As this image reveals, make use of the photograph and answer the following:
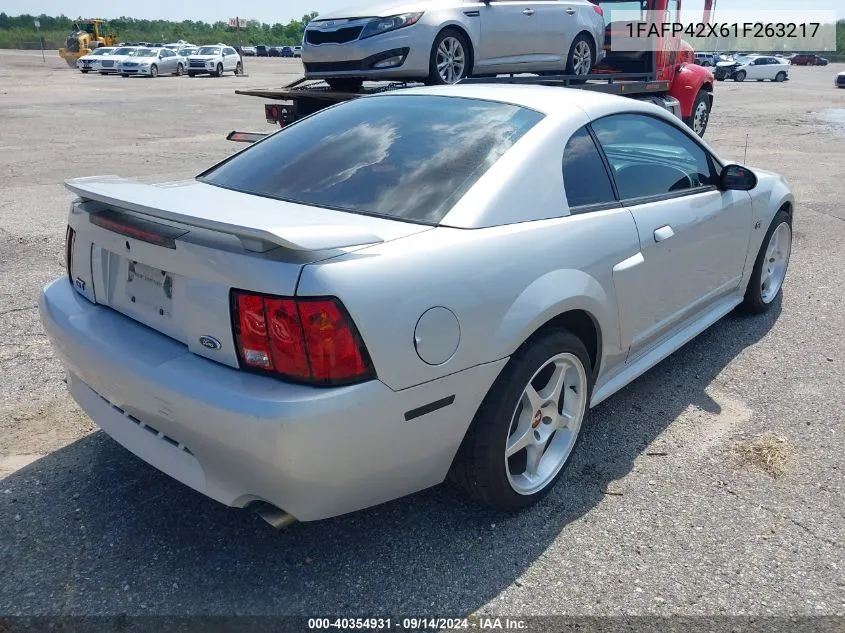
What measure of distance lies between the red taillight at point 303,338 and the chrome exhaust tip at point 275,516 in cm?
45

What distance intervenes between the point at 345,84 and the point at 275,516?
813 cm

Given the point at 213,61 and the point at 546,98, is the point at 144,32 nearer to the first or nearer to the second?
the point at 213,61

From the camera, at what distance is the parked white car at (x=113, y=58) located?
3847 cm

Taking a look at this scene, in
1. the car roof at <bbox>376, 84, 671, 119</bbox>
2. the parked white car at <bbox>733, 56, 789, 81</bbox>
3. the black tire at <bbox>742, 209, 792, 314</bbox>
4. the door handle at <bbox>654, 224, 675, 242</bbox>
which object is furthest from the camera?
the parked white car at <bbox>733, 56, 789, 81</bbox>

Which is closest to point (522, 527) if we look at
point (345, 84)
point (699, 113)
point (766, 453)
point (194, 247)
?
point (766, 453)

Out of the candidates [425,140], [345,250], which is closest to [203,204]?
[345,250]

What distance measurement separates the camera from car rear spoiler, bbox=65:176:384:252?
202 centimetres

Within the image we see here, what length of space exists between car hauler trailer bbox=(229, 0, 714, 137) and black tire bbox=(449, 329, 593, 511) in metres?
5.98

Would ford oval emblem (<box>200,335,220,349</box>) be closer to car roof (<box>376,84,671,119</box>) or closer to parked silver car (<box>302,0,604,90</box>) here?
car roof (<box>376,84,671,119</box>)

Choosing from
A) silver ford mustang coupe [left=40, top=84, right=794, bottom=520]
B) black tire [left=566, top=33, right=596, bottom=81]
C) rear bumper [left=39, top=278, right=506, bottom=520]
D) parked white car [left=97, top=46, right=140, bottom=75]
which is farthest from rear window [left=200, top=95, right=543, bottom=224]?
parked white car [left=97, top=46, right=140, bottom=75]

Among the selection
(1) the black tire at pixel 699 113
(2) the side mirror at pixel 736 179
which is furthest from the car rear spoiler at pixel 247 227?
(1) the black tire at pixel 699 113

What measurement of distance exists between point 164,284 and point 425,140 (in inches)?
47.0

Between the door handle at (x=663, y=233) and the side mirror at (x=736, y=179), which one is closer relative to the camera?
the door handle at (x=663, y=233)

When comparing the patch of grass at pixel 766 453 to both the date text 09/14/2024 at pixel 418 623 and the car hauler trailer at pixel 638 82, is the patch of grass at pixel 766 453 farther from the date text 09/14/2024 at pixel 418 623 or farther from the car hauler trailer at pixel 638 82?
the car hauler trailer at pixel 638 82
